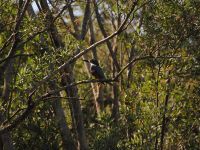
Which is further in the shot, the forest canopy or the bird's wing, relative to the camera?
the bird's wing

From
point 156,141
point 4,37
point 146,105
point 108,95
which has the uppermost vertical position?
point 108,95

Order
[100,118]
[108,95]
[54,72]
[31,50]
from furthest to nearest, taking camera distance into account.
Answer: [108,95] → [100,118] → [31,50] → [54,72]

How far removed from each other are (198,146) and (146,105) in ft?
8.13

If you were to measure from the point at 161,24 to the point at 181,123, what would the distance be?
10.6ft

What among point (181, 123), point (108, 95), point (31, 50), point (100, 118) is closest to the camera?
point (31, 50)

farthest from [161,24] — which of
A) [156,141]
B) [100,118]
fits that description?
[100,118]

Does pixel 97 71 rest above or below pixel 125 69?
below

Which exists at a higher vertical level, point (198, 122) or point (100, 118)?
point (100, 118)

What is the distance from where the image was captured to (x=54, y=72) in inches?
298

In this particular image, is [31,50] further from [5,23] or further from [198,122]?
[198,122]

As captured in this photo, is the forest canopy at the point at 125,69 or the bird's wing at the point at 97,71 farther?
the bird's wing at the point at 97,71

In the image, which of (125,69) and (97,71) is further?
(125,69)

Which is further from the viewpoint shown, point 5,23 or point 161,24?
point 161,24

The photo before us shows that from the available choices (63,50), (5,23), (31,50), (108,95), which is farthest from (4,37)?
(108,95)
